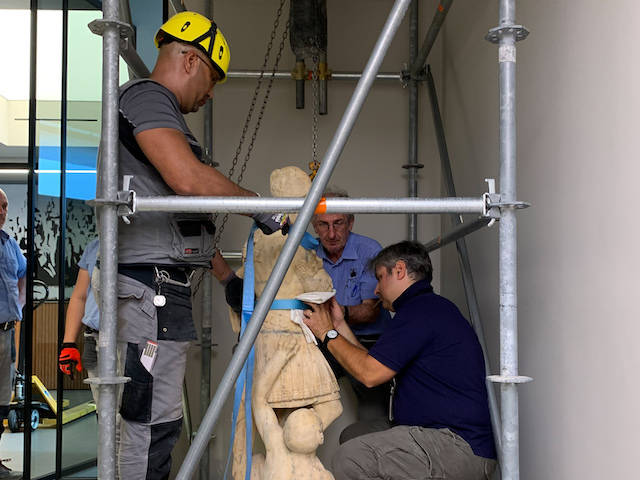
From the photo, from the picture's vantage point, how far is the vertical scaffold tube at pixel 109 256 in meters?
1.93

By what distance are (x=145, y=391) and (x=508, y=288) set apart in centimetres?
104

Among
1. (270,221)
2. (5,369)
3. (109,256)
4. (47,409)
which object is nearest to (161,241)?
(109,256)

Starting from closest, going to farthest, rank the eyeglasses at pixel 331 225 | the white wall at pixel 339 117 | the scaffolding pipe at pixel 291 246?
the scaffolding pipe at pixel 291 246, the eyeglasses at pixel 331 225, the white wall at pixel 339 117

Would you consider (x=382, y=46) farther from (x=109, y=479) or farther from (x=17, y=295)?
(x=17, y=295)

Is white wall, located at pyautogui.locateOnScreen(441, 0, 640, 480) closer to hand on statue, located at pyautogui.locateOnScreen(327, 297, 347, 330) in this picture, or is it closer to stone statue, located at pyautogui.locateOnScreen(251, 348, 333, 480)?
hand on statue, located at pyautogui.locateOnScreen(327, 297, 347, 330)

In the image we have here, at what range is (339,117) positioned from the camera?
189 inches

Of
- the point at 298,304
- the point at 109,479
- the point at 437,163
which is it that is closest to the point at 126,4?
the point at 298,304

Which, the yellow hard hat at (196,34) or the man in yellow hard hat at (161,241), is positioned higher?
the yellow hard hat at (196,34)

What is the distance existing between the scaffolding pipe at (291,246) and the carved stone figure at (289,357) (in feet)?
1.60

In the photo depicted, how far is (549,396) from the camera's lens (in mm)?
2488

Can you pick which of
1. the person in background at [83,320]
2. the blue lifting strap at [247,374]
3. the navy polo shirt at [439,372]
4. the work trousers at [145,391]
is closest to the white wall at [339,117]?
the person in background at [83,320]

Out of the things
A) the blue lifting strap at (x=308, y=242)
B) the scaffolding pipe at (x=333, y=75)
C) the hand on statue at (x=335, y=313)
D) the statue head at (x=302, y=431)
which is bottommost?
the statue head at (x=302, y=431)

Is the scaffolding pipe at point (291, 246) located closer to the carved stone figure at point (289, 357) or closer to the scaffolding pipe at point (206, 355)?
the carved stone figure at point (289, 357)

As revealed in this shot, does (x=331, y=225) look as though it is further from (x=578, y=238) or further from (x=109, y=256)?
→ (x=109, y=256)
